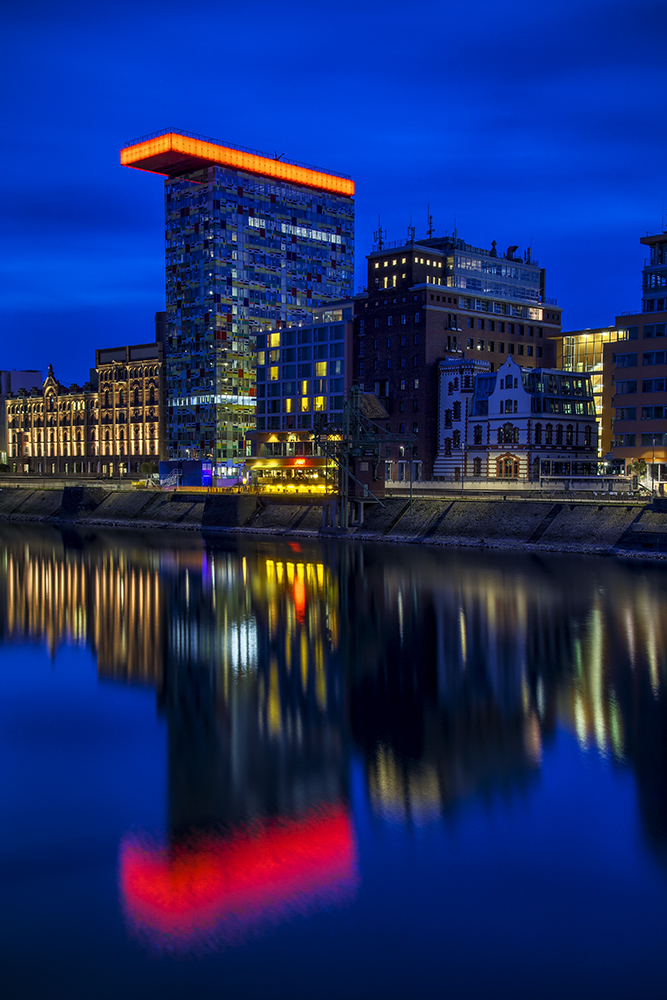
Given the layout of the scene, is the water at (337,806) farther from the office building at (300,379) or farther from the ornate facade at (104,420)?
the ornate facade at (104,420)

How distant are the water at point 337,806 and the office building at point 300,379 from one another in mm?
78345

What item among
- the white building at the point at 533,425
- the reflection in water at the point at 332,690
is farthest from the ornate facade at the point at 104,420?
the reflection in water at the point at 332,690

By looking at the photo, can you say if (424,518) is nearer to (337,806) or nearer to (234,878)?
(337,806)

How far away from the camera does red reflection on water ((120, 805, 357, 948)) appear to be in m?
16.3

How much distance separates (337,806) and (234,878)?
4.17 m

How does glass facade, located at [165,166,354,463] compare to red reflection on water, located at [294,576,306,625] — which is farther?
glass facade, located at [165,166,354,463]

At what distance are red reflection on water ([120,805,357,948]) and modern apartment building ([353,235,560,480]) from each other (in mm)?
93274

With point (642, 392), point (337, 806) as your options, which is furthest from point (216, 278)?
point (337, 806)

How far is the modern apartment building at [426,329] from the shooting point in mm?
115875

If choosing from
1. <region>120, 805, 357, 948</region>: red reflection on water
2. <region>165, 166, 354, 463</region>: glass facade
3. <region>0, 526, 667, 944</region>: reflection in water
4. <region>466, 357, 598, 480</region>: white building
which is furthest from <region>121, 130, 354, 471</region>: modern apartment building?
<region>120, 805, 357, 948</region>: red reflection on water

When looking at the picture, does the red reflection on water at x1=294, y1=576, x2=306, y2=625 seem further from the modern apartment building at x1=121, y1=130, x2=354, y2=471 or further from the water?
the modern apartment building at x1=121, y1=130, x2=354, y2=471

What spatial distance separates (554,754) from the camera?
25.0m

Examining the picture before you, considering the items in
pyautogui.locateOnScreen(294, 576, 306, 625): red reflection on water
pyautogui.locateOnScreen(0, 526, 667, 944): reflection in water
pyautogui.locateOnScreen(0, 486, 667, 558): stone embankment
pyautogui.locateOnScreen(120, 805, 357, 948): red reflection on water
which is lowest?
pyautogui.locateOnScreen(120, 805, 357, 948): red reflection on water

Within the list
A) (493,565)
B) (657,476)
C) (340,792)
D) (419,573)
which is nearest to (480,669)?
(340,792)
